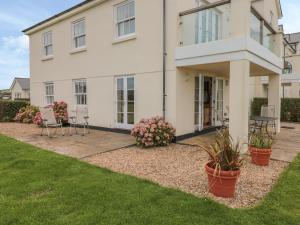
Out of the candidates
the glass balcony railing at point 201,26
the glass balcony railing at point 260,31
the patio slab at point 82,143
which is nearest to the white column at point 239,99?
the glass balcony railing at point 260,31

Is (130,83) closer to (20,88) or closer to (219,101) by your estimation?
(219,101)

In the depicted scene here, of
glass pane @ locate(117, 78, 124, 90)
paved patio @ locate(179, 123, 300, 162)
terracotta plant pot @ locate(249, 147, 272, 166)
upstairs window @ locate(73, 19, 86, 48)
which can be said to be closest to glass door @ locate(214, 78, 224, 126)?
paved patio @ locate(179, 123, 300, 162)

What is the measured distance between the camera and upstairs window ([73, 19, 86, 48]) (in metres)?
13.0

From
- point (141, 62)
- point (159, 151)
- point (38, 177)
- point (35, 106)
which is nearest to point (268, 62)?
point (141, 62)

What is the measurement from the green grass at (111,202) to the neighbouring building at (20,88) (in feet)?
159

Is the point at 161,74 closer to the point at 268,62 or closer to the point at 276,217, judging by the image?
the point at 268,62

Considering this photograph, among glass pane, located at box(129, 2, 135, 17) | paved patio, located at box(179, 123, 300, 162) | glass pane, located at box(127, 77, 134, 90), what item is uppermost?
glass pane, located at box(129, 2, 135, 17)

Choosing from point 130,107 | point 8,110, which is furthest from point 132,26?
point 8,110

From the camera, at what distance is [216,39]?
8.54 m

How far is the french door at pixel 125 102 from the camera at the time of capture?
10.7 m

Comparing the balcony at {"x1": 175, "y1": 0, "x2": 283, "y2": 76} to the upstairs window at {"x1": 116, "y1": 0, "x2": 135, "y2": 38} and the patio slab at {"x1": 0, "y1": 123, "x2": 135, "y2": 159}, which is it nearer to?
the upstairs window at {"x1": 116, "y1": 0, "x2": 135, "y2": 38}

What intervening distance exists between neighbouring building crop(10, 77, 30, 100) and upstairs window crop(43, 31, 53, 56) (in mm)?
36719

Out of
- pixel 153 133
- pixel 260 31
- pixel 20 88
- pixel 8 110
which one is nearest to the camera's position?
pixel 153 133

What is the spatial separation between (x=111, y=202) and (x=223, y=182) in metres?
1.91
